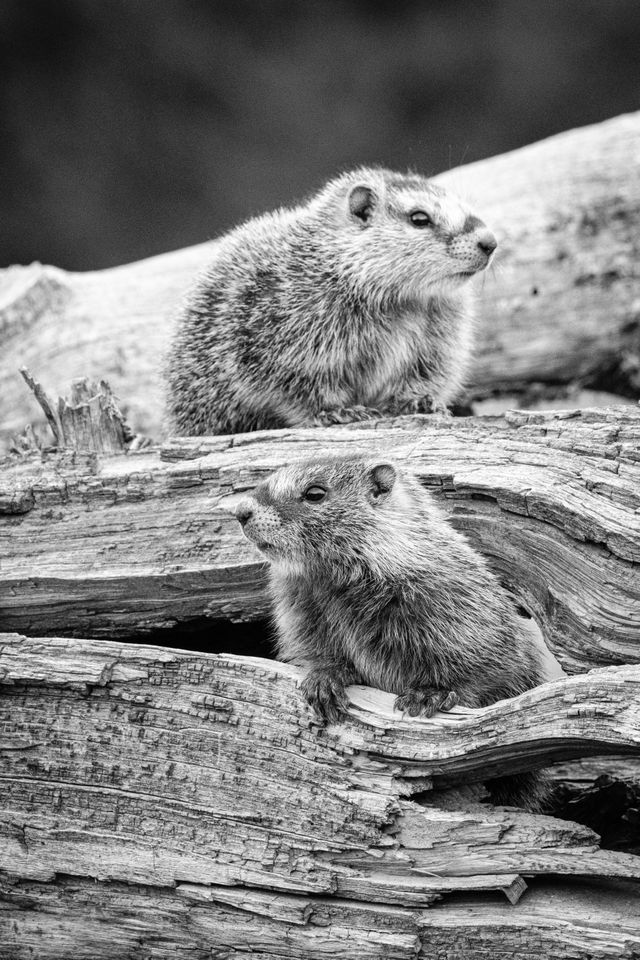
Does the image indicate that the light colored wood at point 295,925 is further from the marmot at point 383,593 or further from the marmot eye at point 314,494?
the marmot eye at point 314,494

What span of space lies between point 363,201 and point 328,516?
2.08m

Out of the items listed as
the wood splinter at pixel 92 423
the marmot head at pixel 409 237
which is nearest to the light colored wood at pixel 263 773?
the wood splinter at pixel 92 423

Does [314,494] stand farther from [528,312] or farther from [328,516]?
[528,312]

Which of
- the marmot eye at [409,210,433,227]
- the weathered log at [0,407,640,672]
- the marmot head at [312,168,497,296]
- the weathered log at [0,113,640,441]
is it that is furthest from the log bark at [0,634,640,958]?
the weathered log at [0,113,640,441]

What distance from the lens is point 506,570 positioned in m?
4.07

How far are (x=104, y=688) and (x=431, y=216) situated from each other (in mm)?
2764

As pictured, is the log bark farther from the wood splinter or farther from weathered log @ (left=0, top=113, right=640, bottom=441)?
weathered log @ (left=0, top=113, right=640, bottom=441)

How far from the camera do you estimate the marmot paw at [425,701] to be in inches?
138

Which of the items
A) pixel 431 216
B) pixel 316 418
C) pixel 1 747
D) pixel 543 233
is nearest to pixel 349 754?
pixel 1 747

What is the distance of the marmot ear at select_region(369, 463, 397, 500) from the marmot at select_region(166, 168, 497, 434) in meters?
0.99

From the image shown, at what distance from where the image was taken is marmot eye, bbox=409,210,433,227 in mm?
5110

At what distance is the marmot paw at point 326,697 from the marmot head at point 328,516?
43 centimetres

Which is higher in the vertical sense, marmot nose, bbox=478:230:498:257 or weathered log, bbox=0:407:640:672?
marmot nose, bbox=478:230:498:257

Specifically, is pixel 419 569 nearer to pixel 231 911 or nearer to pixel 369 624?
pixel 369 624
